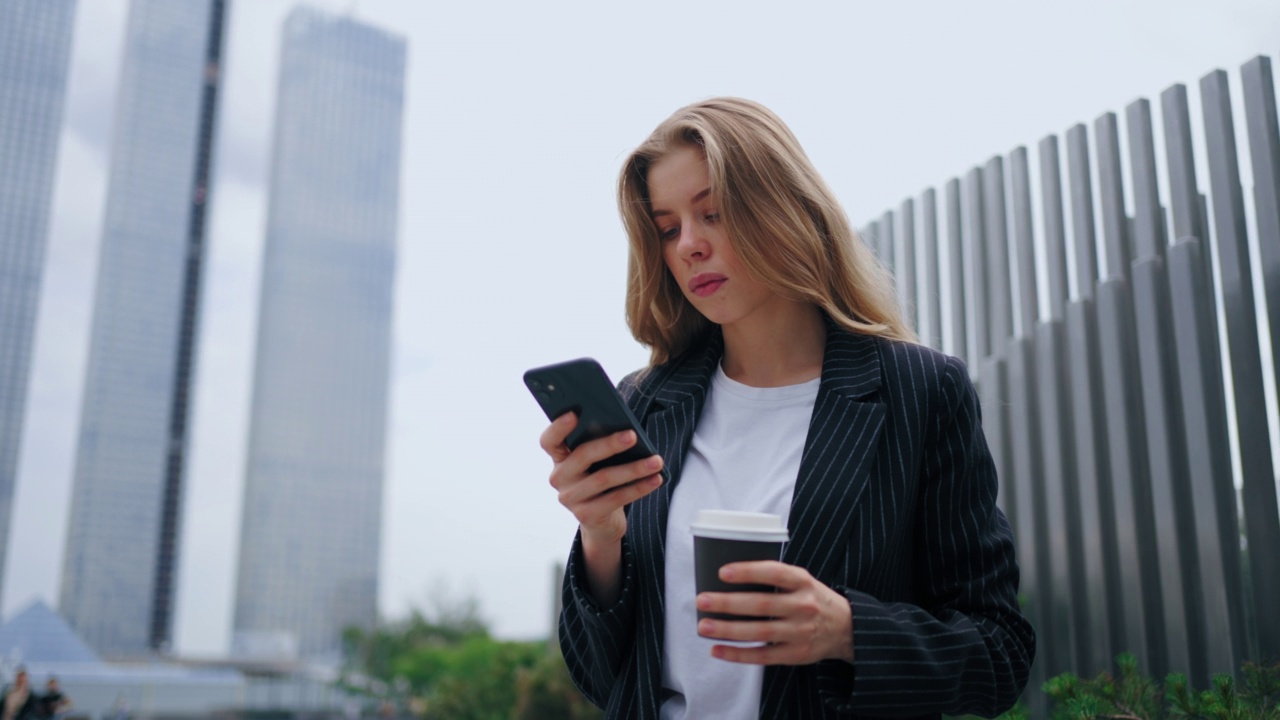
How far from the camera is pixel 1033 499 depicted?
14.4ft

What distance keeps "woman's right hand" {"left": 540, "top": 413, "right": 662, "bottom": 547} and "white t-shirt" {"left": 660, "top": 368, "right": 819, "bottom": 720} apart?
0.14m

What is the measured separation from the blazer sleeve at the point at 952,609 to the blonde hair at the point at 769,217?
0.18 meters

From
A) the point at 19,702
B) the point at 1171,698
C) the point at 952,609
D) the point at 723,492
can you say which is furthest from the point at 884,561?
the point at 19,702

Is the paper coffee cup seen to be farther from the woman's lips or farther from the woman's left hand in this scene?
the woman's lips

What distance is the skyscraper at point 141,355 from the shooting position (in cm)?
6950

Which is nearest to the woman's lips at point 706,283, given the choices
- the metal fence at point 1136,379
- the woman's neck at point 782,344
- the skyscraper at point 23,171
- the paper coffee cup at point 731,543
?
the woman's neck at point 782,344

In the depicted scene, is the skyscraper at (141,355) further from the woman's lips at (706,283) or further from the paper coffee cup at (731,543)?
the paper coffee cup at (731,543)

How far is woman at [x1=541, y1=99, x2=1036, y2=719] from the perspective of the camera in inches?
41.4

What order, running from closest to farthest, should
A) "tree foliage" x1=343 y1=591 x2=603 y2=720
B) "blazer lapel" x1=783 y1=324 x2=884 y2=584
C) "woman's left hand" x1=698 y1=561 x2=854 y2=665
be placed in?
"woman's left hand" x1=698 y1=561 x2=854 y2=665 < "blazer lapel" x1=783 y1=324 x2=884 y2=584 < "tree foliage" x1=343 y1=591 x2=603 y2=720

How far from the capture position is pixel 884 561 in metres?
1.13

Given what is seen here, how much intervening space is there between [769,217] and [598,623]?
573 millimetres

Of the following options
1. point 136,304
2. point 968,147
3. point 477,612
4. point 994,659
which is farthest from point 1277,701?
point 136,304

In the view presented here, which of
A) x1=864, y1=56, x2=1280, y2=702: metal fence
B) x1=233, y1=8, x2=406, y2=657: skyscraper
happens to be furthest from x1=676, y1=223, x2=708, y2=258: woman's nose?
x1=233, y1=8, x2=406, y2=657: skyscraper

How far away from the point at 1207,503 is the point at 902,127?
343 centimetres
